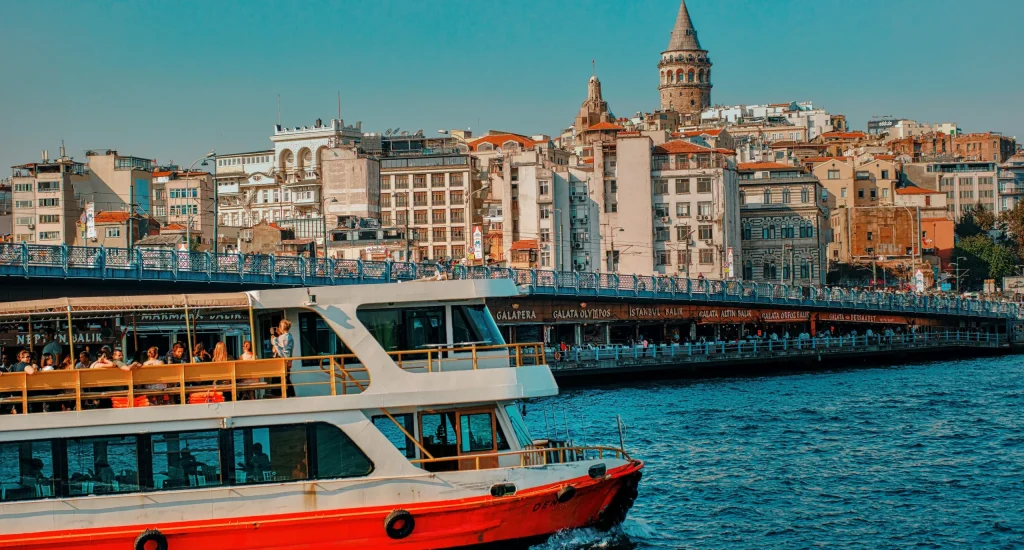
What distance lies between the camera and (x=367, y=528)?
22922mm

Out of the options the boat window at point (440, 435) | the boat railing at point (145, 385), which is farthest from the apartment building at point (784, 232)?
the boat railing at point (145, 385)

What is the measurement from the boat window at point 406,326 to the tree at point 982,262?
4500 inches

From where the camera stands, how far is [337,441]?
23.3 m

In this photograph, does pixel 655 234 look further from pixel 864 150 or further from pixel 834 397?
pixel 864 150

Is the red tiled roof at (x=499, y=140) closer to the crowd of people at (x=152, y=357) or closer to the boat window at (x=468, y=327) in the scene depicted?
the boat window at (x=468, y=327)

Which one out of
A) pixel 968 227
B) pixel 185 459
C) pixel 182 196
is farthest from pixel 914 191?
pixel 185 459

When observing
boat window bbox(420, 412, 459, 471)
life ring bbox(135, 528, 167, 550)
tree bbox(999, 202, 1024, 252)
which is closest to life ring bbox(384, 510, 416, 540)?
boat window bbox(420, 412, 459, 471)

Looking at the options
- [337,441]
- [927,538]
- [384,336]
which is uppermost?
A: [384,336]

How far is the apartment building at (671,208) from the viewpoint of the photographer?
356 feet

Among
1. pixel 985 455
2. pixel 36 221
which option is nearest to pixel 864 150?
pixel 36 221

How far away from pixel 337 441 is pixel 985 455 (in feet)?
77.4

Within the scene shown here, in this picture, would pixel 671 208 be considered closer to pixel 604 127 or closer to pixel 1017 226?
pixel 604 127

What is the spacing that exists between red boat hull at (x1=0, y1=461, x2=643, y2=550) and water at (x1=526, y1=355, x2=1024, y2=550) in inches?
30.4

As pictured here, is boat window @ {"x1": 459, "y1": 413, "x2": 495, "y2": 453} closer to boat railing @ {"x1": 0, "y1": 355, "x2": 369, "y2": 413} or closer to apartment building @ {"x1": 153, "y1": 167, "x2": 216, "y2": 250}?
boat railing @ {"x1": 0, "y1": 355, "x2": 369, "y2": 413}
